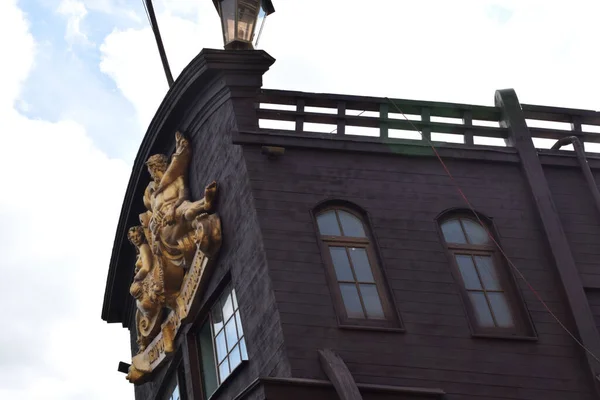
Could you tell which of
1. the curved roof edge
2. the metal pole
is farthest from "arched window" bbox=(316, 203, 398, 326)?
the metal pole

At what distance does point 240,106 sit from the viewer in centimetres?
1814

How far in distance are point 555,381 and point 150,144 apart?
30.5ft

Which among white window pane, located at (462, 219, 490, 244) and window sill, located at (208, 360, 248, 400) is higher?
white window pane, located at (462, 219, 490, 244)

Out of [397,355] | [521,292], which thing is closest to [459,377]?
[397,355]

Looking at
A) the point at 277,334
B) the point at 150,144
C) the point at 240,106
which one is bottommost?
the point at 277,334

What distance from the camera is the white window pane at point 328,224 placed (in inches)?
666

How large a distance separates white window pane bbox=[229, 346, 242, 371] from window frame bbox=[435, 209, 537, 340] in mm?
3794

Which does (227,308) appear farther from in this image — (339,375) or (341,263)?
(339,375)

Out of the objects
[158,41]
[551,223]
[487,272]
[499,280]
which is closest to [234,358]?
[487,272]

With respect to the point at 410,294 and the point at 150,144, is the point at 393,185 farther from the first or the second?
the point at 150,144

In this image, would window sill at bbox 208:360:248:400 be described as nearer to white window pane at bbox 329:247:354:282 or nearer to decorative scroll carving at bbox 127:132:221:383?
decorative scroll carving at bbox 127:132:221:383

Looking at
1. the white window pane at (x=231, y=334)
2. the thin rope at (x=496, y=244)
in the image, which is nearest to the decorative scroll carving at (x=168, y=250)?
the white window pane at (x=231, y=334)

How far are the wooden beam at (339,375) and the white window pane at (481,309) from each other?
2.79 metres

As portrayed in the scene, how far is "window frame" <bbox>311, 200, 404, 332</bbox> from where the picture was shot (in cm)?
1579
